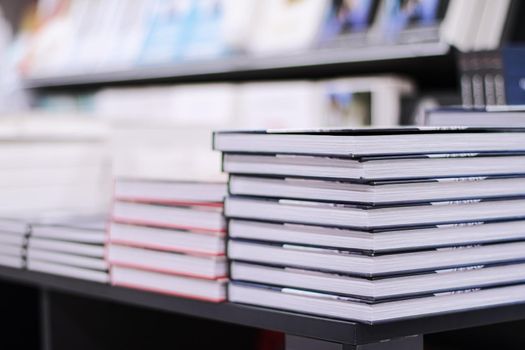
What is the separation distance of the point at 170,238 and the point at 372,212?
1.06 feet

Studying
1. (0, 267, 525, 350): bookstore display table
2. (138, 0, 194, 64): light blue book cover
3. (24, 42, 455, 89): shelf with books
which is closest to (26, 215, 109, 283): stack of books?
(0, 267, 525, 350): bookstore display table

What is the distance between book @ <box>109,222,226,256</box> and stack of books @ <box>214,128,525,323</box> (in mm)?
28

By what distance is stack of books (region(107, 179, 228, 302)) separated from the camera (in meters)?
0.91

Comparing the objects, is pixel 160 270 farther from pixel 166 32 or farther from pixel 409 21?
pixel 166 32

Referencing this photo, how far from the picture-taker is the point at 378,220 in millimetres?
767

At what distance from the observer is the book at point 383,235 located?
77 centimetres

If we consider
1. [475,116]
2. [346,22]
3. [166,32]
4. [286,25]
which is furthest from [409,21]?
[166,32]

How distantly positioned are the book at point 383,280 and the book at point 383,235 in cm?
3

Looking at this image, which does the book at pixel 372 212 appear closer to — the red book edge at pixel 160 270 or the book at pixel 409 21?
the red book edge at pixel 160 270

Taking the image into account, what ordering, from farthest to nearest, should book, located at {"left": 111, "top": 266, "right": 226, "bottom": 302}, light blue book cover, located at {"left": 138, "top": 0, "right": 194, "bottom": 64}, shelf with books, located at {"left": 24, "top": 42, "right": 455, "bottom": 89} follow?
light blue book cover, located at {"left": 138, "top": 0, "right": 194, "bottom": 64} < shelf with books, located at {"left": 24, "top": 42, "right": 455, "bottom": 89} < book, located at {"left": 111, "top": 266, "right": 226, "bottom": 302}

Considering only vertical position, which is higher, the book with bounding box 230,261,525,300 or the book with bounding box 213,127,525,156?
the book with bounding box 213,127,525,156

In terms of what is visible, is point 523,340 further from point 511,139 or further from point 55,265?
point 55,265

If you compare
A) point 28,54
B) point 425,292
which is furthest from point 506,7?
point 28,54

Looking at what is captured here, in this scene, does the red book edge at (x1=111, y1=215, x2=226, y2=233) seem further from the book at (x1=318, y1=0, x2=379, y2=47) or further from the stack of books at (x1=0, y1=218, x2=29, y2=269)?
the book at (x1=318, y1=0, x2=379, y2=47)
